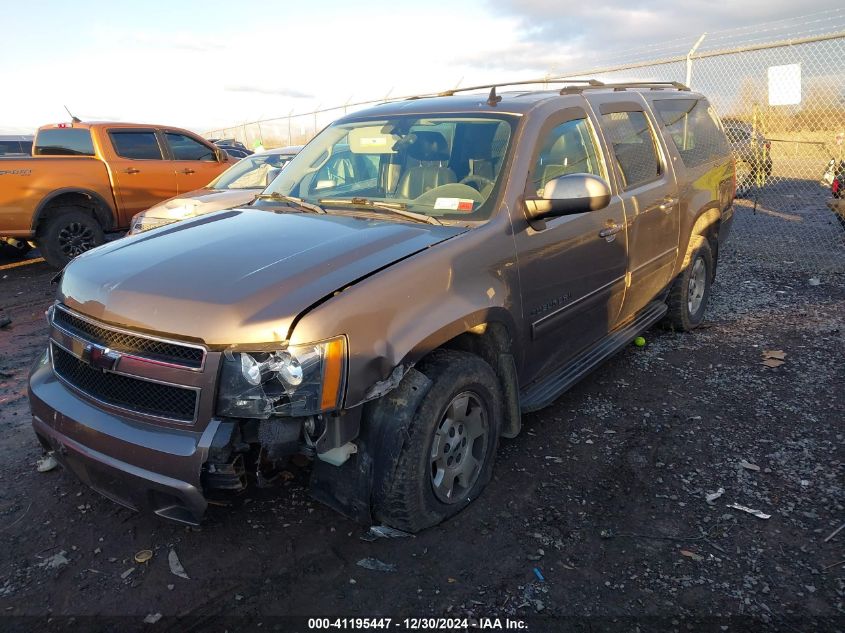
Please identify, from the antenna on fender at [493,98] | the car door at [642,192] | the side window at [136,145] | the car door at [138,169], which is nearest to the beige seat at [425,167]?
the antenna on fender at [493,98]

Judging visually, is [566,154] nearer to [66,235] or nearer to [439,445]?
[439,445]

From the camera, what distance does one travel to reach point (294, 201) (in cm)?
369

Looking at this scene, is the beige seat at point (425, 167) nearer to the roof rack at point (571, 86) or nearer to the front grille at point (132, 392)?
the roof rack at point (571, 86)

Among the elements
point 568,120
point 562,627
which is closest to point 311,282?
point 562,627

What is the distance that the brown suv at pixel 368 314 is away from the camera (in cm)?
228

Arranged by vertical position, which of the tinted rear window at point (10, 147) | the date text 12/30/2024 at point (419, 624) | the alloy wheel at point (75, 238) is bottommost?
the date text 12/30/2024 at point (419, 624)

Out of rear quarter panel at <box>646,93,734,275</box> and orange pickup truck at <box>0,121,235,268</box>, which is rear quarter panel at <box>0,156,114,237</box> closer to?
orange pickup truck at <box>0,121,235,268</box>

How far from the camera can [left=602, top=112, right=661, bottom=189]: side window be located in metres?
4.09

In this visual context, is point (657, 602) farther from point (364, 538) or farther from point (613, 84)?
point (613, 84)

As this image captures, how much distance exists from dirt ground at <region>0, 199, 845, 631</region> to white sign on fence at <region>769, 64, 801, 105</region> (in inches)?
203

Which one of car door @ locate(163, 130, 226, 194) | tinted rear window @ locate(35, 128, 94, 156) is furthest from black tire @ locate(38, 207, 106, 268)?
car door @ locate(163, 130, 226, 194)

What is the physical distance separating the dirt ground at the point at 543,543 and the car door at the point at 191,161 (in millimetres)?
6605

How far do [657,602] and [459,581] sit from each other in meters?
0.80

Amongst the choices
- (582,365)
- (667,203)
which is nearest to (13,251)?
(582,365)
